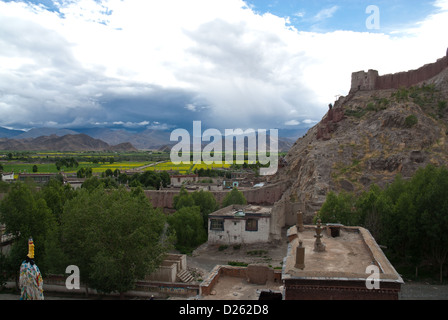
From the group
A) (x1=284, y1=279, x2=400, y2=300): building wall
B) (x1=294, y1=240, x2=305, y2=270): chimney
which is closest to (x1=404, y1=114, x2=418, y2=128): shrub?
(x1=294, y1=240, x2=305, y2=270): chimney

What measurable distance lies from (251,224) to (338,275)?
956 inches

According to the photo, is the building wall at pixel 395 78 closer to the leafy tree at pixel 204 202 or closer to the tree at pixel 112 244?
the leafy tree at pixel 204 202

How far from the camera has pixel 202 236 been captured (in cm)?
3625

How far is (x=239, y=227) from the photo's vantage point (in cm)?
3481

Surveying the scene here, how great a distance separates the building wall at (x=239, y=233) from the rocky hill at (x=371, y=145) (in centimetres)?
726

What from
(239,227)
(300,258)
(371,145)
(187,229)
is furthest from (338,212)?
(371,145)

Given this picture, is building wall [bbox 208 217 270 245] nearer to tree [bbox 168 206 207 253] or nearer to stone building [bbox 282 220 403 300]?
tree [bbox 168 206 207 253]

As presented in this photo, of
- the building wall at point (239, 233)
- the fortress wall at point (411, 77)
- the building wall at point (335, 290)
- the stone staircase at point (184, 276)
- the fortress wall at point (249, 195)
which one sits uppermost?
the fortress wall at point (411, 77)

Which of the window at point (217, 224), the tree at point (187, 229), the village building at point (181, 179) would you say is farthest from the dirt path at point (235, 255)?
the village building at point (181, 179)

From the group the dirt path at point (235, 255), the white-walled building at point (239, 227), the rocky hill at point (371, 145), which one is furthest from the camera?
→ the rocky hill at point (371, 145)

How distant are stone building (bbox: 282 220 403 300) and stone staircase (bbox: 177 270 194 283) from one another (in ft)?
43.7

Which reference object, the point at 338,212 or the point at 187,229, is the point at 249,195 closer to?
the point at 187,229

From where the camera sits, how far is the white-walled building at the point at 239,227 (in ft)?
113

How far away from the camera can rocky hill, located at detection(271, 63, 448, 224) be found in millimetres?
51562
